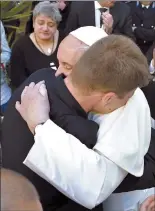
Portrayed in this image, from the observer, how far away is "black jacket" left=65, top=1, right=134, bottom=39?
4422mm

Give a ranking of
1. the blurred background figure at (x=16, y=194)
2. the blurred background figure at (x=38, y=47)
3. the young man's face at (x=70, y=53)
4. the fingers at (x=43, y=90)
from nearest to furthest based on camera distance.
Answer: the blurred background figure at (x=16, y=194)
the fingers at (x=43, y=90)
the young man's face at (x=70, y=53)
the blurred background figure at (x=38, y=47)

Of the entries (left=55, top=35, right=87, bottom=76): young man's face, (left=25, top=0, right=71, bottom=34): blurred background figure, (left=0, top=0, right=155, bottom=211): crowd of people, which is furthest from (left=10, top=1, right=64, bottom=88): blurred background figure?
(left=0, top=0, right=155, bottom=211): crowd of people

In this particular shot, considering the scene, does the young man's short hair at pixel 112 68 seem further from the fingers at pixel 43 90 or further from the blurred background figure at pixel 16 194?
the blurred background figure at pixel 16 194

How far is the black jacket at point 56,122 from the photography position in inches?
66.0

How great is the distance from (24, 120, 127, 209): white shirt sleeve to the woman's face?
7.08 ft

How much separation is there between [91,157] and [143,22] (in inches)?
142

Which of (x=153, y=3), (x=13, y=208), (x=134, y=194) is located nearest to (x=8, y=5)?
(x=153, y=3)

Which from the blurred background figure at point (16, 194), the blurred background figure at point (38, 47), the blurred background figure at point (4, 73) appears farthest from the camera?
the blurred background figure at point (4, 73)

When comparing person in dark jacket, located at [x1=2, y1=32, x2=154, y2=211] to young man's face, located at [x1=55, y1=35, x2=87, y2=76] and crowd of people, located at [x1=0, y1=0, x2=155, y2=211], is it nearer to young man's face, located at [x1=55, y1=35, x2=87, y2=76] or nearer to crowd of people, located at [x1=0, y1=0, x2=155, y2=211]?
crowd of people, located at [x1=0, y1=0, x2=155, y2=211]

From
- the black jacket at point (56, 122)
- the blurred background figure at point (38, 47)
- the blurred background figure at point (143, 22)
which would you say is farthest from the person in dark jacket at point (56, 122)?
the blurred background figure at point (143, 22)

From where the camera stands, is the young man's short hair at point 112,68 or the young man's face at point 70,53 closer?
the young man's short hair at point 112,68

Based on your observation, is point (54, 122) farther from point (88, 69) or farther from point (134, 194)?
point (134, 194)

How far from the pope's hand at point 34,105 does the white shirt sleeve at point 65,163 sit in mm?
31

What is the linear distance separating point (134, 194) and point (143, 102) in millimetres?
435
